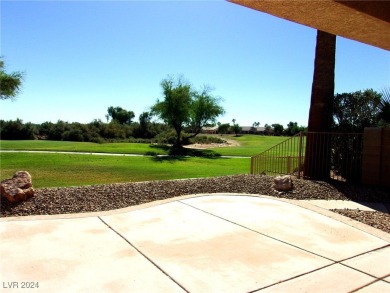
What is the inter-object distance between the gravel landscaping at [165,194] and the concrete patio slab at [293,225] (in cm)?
74

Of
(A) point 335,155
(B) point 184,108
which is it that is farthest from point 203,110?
(A) point 335,155

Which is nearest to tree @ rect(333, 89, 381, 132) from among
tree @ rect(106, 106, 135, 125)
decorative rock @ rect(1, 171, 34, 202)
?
decorative rock @ rect(1, 171, 34, 202)

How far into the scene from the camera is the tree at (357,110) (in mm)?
10500

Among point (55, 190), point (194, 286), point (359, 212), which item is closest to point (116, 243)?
point (194, 286)

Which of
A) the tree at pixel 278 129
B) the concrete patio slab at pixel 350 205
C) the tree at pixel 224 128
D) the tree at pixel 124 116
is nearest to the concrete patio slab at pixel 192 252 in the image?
the concrete patio slab at pixel 350 205

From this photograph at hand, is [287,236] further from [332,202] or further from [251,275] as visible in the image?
[332,202]

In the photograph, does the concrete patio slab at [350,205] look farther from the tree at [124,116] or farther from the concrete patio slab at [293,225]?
the tree at [124,116]

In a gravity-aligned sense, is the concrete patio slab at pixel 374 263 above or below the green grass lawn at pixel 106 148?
above

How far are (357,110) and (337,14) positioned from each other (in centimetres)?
891

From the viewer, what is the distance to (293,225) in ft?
17.9

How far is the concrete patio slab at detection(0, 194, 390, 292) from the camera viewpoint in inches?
132

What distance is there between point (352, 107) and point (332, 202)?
4.35 meters

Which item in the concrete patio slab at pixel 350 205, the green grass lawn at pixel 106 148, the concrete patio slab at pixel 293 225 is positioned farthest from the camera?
the green grass lawn at pixel 106 148

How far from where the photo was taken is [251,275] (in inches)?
140
